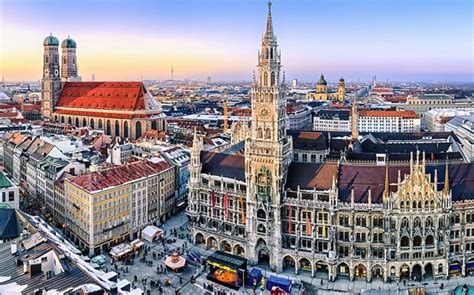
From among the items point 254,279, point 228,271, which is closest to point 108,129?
point 228,271

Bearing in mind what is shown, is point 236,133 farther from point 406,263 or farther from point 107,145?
point 406,263

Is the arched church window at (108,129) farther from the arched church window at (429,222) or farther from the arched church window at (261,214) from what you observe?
the arched church window at (429,222)

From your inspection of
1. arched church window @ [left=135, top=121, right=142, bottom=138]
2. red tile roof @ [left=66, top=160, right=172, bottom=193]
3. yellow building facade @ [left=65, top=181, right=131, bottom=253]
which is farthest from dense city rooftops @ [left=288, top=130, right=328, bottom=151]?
yellow building facade @ [left=65, top=181, right=131, bottom=253]

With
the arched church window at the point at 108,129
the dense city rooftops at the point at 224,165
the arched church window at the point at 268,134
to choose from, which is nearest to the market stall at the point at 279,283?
the dense city rooftops at the point at 224,165

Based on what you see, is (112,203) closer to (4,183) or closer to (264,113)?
(4,183)

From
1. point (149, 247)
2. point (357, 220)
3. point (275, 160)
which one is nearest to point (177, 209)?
point (149, 247)
